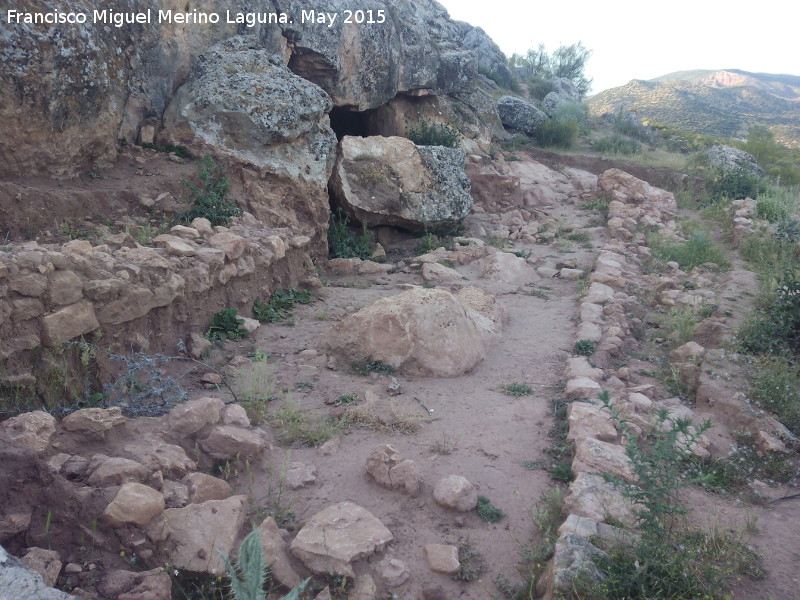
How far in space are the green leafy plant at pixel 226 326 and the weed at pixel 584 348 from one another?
3.08m

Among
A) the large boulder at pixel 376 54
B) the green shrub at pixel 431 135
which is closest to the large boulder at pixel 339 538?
the large boulder at pixel 376 54

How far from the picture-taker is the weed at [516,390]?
14.8 ft

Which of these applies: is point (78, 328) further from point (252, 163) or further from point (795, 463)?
point (795, 463)

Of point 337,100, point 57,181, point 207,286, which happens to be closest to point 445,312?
point 207,286

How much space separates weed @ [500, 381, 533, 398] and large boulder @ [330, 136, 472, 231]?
4.43 meters

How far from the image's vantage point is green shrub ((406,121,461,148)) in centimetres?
1038

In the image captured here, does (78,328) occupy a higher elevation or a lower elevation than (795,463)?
higher

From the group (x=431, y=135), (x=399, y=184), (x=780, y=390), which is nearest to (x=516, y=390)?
(x=780, y=390)

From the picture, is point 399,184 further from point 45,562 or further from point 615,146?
point 615,146

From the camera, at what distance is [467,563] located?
2686mm

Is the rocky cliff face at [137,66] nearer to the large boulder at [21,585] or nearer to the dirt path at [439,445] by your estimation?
the dirt path at [439,445]

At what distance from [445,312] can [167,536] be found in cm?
295

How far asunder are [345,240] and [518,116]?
8647mm

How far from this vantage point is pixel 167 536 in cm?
242
